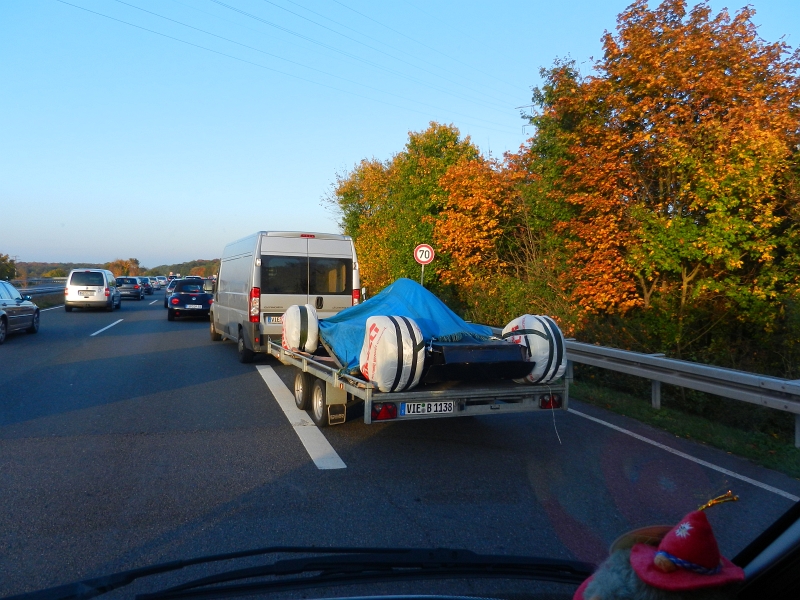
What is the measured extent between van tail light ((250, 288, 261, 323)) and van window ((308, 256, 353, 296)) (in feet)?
3.29

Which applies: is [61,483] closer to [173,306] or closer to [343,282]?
[343,282]

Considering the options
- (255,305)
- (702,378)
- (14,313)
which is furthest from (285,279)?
(14,313)

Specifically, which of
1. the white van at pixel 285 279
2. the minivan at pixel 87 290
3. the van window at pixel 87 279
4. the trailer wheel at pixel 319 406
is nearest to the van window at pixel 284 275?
the white van at pixel 285 279

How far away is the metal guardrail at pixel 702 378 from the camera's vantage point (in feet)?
23.6

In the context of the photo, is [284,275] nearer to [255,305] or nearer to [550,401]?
[255,305]

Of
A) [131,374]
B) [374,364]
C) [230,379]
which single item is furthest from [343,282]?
[374,364]

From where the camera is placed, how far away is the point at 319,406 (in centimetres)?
815

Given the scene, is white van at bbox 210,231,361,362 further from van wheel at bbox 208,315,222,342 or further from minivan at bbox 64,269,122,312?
minivan at bbox 64,269,122,312

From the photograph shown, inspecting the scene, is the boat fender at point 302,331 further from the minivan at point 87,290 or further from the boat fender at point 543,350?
the minivan at point 87,290

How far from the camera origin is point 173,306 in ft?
84.3

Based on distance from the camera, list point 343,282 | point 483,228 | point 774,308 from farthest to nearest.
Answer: point 483,228 < point 343,282 < point 774,308

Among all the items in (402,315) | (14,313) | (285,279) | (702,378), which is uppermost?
(285,279)

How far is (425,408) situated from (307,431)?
6.35 feet

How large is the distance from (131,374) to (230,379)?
189 centimetres
